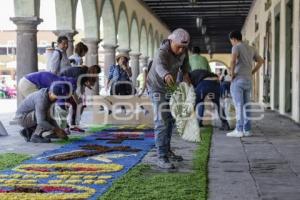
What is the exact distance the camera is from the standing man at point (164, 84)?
5.30m

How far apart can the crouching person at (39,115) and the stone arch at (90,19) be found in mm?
8160

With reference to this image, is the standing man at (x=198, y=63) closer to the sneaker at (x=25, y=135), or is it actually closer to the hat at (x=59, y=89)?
the hat at (x=59, y=89)

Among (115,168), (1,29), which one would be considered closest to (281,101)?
(115,168)

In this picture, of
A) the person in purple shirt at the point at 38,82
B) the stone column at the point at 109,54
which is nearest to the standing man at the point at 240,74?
the person in purple shirt at the point at 38,82

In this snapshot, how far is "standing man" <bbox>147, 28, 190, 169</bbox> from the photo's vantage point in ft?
17.4

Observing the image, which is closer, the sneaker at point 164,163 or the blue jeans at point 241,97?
the sneaker at point 164,163

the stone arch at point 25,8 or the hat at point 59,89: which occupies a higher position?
the stone arch at point 25,8

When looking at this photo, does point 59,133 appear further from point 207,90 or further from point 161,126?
point 207,90

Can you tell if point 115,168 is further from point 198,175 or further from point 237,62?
point 237,62

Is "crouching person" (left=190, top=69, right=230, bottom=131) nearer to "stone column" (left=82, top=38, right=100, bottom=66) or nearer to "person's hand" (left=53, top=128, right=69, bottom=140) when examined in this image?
"person's hand" (left=53, top=128, right=69, bottom=140)

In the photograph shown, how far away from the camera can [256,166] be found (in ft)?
17.5

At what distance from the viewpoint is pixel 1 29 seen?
6072cm

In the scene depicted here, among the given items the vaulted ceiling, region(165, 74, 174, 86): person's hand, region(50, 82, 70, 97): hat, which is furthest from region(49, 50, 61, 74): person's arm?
the vaulted ceiling

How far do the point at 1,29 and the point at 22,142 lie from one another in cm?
5615
